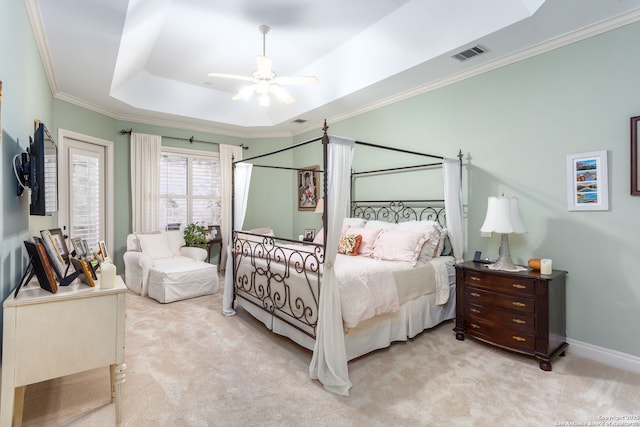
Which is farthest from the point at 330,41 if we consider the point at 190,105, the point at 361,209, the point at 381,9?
the point at 190,105

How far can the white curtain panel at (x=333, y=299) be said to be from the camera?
2.35 metres

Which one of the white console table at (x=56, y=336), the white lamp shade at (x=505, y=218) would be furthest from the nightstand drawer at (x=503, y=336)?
the white console table at (x=56, y=336)

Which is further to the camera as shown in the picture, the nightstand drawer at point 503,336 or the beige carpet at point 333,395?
the nightstand drawer at point 503,336

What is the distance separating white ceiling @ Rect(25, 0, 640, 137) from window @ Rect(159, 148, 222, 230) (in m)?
0.87

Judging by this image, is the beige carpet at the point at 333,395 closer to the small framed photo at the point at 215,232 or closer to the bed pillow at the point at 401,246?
A: the bed pillow at the point at 401,246

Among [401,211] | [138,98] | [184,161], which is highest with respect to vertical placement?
[138,98]

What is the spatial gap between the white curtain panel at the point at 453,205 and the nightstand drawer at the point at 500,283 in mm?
548

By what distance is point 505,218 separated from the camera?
2887 mm

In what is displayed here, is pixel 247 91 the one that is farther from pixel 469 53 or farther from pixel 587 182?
pixel 587 182

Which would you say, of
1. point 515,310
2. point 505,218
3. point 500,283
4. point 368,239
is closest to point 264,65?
point 368,239

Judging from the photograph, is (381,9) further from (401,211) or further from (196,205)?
(196,205)

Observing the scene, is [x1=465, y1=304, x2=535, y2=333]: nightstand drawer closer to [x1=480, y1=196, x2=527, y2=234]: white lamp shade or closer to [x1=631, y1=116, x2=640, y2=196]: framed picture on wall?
[x1=480, y1=196, x2=527, y2=234]: white lamp shade

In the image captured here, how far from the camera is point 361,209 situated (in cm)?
502

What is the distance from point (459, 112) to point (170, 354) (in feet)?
13.0
